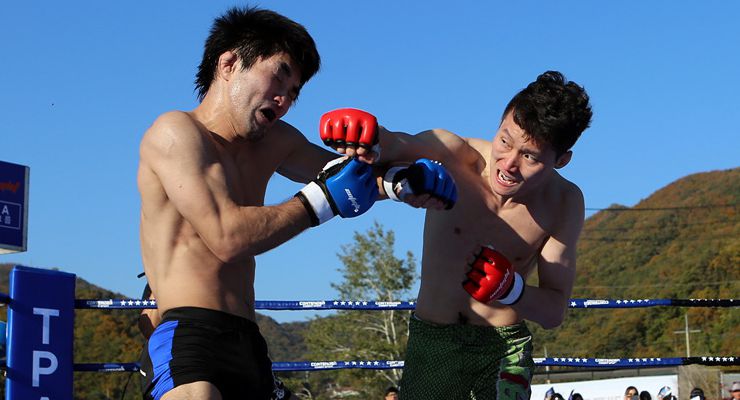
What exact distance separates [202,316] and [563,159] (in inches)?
60.6

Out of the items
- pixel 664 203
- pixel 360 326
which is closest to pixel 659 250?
pixel 664 203

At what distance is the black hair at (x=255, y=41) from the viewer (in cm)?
299

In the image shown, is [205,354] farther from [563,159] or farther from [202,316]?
[563,159]

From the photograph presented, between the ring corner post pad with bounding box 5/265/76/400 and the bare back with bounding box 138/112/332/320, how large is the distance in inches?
80.2

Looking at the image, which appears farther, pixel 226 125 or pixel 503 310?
pixel 503 310

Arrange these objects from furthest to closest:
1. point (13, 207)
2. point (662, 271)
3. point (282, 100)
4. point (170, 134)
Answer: point (662, 271), point (13, 207), point (282, 100), point (170, 134)

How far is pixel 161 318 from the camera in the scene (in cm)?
286

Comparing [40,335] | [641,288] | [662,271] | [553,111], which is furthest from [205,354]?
[662,271]

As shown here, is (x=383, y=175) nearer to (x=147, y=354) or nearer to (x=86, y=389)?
(x=147, y=354)

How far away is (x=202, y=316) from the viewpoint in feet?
9.11

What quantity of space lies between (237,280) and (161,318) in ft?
0.82

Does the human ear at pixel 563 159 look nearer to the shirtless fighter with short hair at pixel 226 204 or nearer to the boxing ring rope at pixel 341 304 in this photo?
the shirtless fighter with short hair at pixel 226 204

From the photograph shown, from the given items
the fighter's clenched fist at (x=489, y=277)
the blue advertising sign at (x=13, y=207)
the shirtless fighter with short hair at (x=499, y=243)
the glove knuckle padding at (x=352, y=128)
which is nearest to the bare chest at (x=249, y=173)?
the glove knuckle padding at (x=352, y=128)

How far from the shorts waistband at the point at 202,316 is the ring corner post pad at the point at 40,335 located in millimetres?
2113
